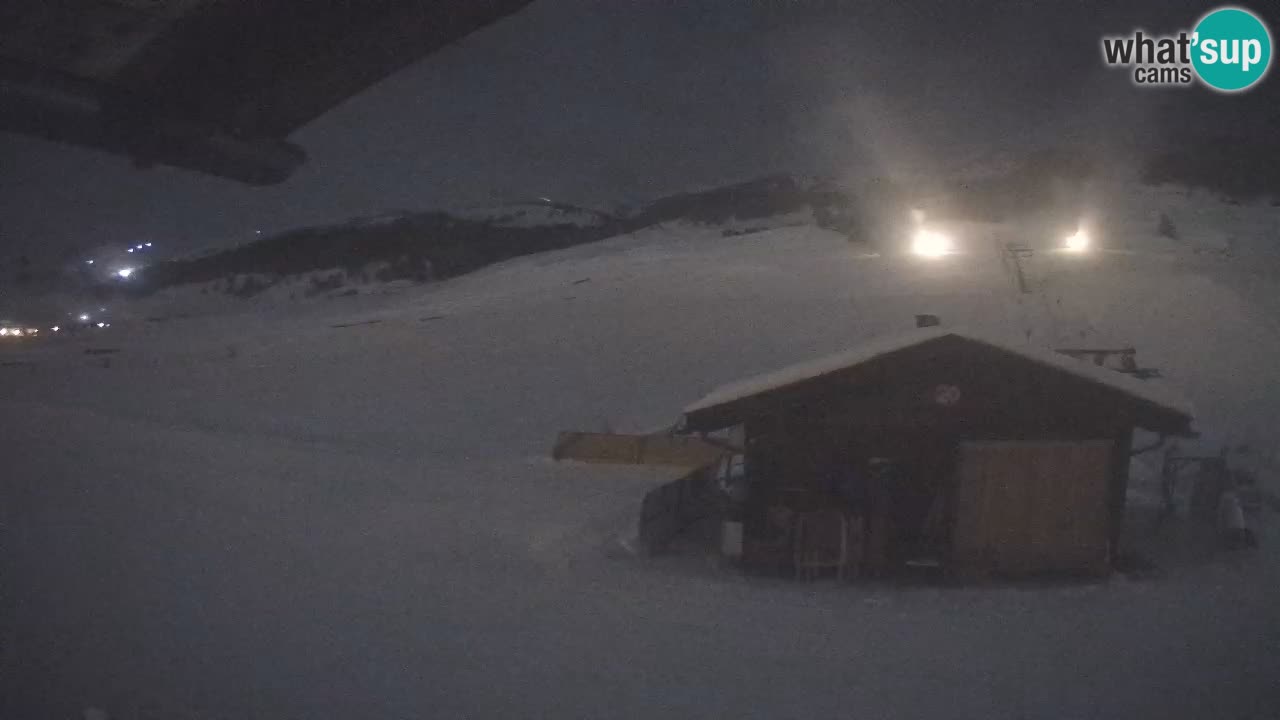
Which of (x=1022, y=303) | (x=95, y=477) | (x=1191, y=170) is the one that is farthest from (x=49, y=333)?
(x=1191, y=170)

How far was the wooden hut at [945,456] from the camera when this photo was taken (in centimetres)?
1119

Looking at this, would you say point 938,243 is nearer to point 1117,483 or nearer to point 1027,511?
point 1117,483

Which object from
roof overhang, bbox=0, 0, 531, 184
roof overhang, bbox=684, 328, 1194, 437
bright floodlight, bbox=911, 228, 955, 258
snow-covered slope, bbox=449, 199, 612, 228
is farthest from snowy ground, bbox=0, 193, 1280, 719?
snow-covered slope, bbox=449, 199, 612, 228

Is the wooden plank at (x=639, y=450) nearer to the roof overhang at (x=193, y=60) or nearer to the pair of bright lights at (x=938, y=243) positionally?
the roof overhang at (x=193, y=60)

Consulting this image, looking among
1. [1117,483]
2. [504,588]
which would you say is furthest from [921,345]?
[504,588]

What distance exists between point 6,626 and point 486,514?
9127mm

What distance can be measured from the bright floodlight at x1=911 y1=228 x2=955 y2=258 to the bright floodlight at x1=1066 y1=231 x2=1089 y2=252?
4.88 m

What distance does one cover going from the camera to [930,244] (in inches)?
1486

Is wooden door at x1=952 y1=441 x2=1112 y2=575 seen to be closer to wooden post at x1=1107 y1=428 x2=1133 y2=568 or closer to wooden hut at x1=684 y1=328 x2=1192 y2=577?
wooden hut at x1=684 y1=328 x2=1192 y2=577

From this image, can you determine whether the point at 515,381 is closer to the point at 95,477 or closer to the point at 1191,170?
the point at 95,477

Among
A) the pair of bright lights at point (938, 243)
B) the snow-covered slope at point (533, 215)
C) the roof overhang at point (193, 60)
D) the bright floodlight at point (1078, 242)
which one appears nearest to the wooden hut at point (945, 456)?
the roof overhang at point (193, 60)

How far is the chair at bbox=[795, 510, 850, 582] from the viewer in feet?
37.2

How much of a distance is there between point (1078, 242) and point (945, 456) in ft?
97.2

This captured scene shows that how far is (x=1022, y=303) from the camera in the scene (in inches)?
1097
